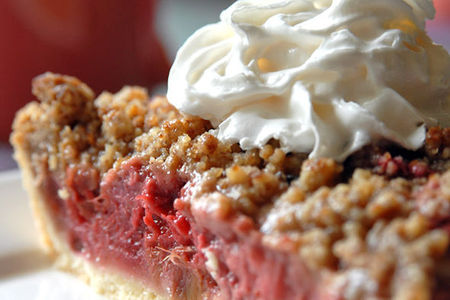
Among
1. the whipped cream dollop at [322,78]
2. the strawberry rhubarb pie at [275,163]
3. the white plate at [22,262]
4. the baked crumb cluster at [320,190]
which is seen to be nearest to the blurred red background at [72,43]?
the white plate at [22,262]

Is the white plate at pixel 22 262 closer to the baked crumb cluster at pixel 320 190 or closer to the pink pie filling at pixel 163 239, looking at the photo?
the pink pie filling at pixel 163 239

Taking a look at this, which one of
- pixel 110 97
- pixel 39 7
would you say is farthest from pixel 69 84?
pixel 39 7

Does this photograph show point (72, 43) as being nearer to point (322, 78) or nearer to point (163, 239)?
→ point (163, 239)

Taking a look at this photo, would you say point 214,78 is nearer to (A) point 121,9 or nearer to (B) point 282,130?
(B) point 282,130

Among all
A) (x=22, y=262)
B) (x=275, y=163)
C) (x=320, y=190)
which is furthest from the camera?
(x=22, y=262)

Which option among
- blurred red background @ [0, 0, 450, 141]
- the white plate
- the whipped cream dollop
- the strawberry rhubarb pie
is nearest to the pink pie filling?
the strawberry rhubarb pie

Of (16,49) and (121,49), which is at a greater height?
(16,49)

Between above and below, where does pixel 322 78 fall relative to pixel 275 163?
above

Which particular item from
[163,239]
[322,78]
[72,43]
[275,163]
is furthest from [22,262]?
[72,43]

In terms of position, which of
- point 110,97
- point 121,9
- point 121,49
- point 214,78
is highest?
point 214,78
